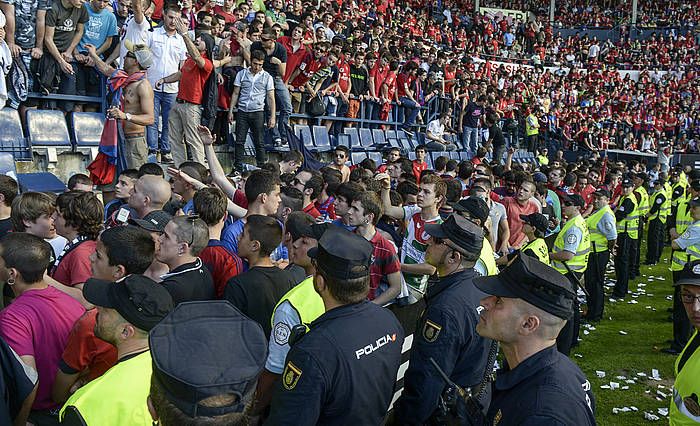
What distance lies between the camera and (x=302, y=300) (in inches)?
134

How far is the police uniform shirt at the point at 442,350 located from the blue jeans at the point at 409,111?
45.9 ft

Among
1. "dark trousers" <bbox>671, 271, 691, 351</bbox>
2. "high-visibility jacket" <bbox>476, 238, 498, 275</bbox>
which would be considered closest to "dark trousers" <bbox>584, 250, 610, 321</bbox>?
"dark trousers" <bbox>671, 271, 691, 351</bbox>

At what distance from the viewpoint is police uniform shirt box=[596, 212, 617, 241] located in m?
9.30

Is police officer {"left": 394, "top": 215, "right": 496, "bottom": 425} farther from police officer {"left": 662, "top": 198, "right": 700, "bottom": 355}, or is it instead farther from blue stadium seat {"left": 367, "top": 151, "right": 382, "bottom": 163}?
blue stadium seat {"left": 367, "top": 151, "right": 382, "bottom": 163}

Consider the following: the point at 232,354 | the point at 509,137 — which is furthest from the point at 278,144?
the point at 509,137

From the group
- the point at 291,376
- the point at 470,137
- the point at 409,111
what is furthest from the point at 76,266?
the point at 470,137

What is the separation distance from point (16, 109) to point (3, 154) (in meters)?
0.87

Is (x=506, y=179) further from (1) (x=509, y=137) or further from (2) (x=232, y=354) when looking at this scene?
(1) (x=509, y=137)

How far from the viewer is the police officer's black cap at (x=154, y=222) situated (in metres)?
4.34

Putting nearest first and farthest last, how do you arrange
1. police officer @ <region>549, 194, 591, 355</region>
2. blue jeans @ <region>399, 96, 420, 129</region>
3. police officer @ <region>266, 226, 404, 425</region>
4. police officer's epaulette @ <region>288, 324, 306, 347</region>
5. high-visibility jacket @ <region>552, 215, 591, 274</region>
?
police officer @ <region>266, 226, 404, 425</region> → police officer's epaulette @ <region>288, 324, 306, 347</region> → police officer @ <region>549, 194, 591, 355</region> → high-visibility jacket @ <region>552, 215, 591, 274</region> → blue jeans @ <region>399, 96, 420, 129</region>

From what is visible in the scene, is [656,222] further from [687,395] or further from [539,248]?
[687,395]

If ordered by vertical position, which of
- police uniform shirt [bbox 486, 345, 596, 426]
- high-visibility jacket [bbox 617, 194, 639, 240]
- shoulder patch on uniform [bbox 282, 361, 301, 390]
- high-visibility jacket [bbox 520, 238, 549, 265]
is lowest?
high-visibility jacket [bbox 617, 194, 639, 240]

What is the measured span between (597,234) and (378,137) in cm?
703

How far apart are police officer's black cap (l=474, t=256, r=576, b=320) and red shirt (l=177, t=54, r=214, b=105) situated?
22.9ft
